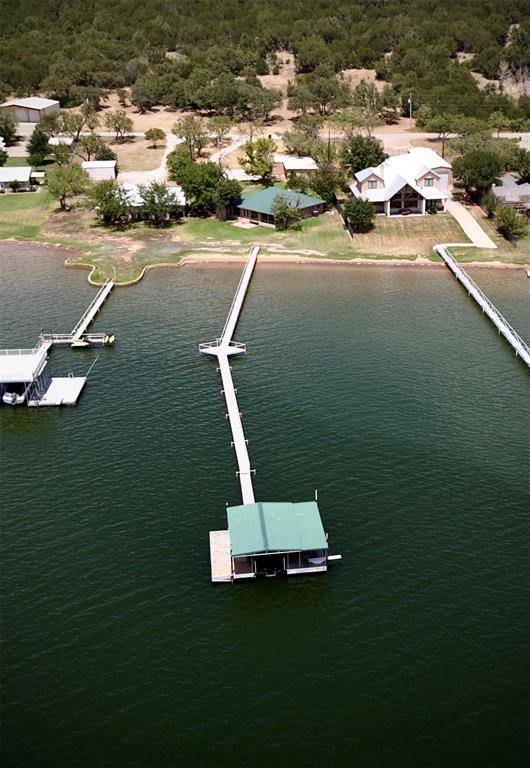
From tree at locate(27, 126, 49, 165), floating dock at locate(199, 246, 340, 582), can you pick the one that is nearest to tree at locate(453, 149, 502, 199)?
tree at locate(27, 126, 49, 165)

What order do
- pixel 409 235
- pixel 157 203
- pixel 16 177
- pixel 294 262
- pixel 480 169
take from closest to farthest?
pixel 294 262
pixel 409 235
pixel 157 203
pixel 480 169
pixel 16 177

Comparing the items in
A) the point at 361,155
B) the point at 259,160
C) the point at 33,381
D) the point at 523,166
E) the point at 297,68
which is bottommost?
the point at 33,381

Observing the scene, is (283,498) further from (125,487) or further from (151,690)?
(151,690)

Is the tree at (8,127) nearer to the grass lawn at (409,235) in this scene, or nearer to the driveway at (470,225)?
the grass lawn at (409,235)

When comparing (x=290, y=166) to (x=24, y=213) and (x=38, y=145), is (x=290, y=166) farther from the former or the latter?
(x=38, y=145)

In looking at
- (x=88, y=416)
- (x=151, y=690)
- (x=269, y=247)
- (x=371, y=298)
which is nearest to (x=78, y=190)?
(x=269, y=247)

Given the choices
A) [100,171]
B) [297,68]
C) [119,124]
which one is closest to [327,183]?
[100,171]
